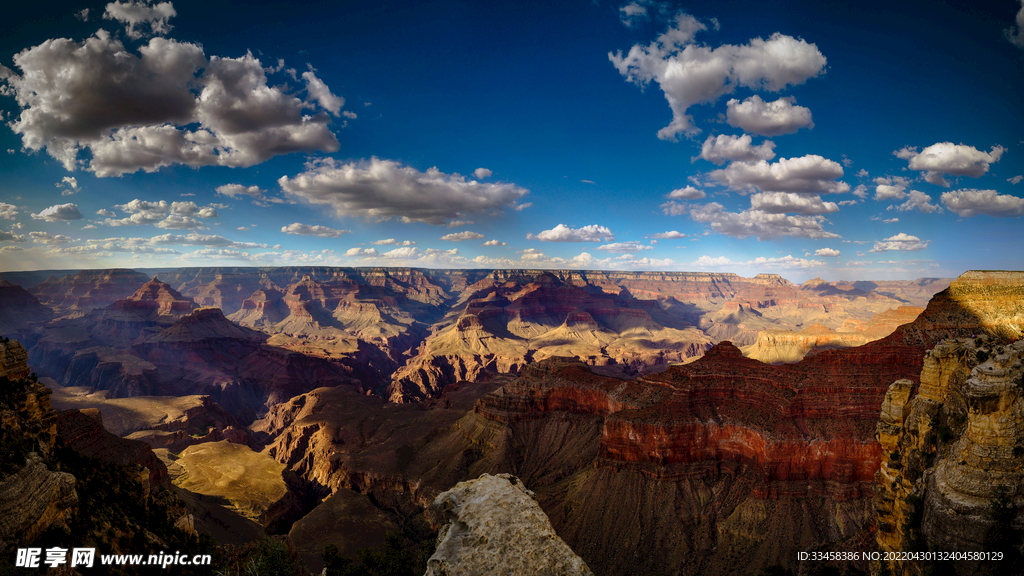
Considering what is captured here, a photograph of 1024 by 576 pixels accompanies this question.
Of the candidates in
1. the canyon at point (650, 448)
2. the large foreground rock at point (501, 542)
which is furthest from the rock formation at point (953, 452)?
the large foreground rock at point (501, 542)

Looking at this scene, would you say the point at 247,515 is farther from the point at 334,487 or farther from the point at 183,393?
the point at 183,393

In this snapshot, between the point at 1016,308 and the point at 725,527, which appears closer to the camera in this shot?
the point at 725,527

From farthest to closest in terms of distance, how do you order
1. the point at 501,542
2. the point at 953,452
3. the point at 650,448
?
the point at 650,448 < the point at 953,452 < the point at 501,542

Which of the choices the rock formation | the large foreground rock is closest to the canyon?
the rock formation

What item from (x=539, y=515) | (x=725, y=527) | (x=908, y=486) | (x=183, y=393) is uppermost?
(x=539, y=515)

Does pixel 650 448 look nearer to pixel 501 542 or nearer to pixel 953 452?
pixel 953 452

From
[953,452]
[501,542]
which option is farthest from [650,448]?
[501,542]

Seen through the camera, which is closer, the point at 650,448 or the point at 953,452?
the point at 953,452

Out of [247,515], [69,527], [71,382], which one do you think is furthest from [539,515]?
[71,382]

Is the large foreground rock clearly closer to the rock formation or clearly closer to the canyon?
the canyon
